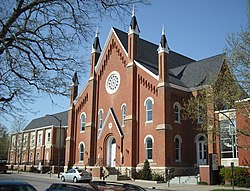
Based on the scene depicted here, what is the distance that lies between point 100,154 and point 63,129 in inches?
957

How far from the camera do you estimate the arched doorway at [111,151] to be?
38094mm

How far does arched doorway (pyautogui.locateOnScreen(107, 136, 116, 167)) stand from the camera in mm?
38094

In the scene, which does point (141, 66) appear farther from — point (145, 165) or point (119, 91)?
point (145, 165)

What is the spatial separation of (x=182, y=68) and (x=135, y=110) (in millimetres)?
9777

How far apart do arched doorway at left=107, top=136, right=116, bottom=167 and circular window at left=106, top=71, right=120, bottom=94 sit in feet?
19.8

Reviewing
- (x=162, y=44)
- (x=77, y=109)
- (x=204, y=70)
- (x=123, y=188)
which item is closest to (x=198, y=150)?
(x=204, y=70)

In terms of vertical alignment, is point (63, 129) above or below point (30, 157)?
above

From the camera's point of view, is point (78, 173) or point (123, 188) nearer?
point (123, 188)

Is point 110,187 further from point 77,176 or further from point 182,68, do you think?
point 182,68

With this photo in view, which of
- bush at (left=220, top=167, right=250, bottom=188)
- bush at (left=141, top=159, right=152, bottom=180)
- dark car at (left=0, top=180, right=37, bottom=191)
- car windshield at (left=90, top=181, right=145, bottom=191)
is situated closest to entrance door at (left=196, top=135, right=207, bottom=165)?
bush at (left=141, top=159, right=152, bottom=180)

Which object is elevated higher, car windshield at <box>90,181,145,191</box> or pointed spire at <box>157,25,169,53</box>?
pointed spire at <box>157,25,169,53</box>

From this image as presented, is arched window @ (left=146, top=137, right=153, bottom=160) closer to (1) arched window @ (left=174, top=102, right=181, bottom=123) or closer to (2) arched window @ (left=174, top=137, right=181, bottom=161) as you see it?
(2) arched window @ (left=174, top=137, right=181, bottom=161)

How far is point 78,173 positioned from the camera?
30922mm

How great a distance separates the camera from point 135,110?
3647 centimetres
